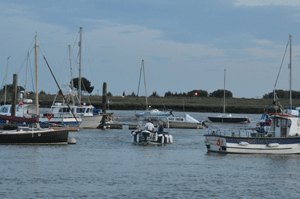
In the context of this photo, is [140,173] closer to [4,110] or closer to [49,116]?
[49,116]

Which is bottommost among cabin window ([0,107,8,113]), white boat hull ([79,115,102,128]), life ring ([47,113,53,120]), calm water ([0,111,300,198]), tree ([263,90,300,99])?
calm water ([0,111,300,198])

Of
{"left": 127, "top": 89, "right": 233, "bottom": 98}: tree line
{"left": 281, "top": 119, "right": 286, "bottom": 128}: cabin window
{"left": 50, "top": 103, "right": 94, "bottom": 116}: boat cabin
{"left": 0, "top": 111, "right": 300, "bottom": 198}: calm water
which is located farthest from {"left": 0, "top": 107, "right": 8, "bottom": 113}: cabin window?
{"left": 127, "top": 89, "right": 233, "bottom": 98}: tree line

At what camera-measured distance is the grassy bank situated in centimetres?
13450

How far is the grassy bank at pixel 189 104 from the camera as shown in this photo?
134 meters

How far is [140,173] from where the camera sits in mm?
26203

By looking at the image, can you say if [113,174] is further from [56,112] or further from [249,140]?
[56,112]

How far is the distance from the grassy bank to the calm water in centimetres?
9425

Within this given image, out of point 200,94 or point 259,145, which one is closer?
point 259,145

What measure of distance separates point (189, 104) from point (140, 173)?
380 feet

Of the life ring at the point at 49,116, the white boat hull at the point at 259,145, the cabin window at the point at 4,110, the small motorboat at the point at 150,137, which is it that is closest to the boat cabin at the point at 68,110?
the life ring at the point at 49,116

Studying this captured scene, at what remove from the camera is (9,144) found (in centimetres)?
3753

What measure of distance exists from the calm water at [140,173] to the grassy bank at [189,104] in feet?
309

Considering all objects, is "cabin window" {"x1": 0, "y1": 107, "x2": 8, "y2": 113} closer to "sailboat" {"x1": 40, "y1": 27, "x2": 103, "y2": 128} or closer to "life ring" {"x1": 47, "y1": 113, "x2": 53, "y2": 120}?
"sailboat" {"x1": 40, "y1": 27, "x2": 103, "y2": 128}

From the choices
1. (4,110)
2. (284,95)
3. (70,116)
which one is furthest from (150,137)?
(284,95)
